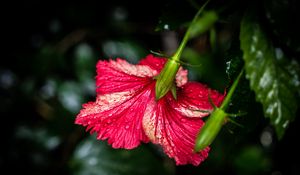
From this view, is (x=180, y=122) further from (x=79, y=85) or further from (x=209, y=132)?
(x=79, y=85)

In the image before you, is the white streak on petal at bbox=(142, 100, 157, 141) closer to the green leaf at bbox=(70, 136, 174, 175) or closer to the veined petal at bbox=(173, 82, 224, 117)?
the veined petal at bbox=(173, 82, 224, 117)

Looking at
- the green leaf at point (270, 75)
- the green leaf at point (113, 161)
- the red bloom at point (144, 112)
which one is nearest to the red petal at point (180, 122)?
the red bloom at point (144, 112)

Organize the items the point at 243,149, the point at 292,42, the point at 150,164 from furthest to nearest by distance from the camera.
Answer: the point at 243,149 < the point at 150,164 < the point at 292,42

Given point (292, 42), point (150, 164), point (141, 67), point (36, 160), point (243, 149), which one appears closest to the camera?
point (292, 42)

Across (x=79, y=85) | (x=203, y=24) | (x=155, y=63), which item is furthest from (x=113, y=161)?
(x=203, y=24)

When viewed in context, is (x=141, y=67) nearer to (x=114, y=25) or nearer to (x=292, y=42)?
(x=292, y=42)

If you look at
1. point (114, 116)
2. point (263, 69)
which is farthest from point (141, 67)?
point (263, 69)

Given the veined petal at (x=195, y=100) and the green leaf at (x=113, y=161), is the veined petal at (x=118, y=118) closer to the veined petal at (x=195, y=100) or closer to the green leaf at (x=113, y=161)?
the veined petal at (x=195, y=100)

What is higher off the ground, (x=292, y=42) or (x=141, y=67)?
(x=292, y=42)
